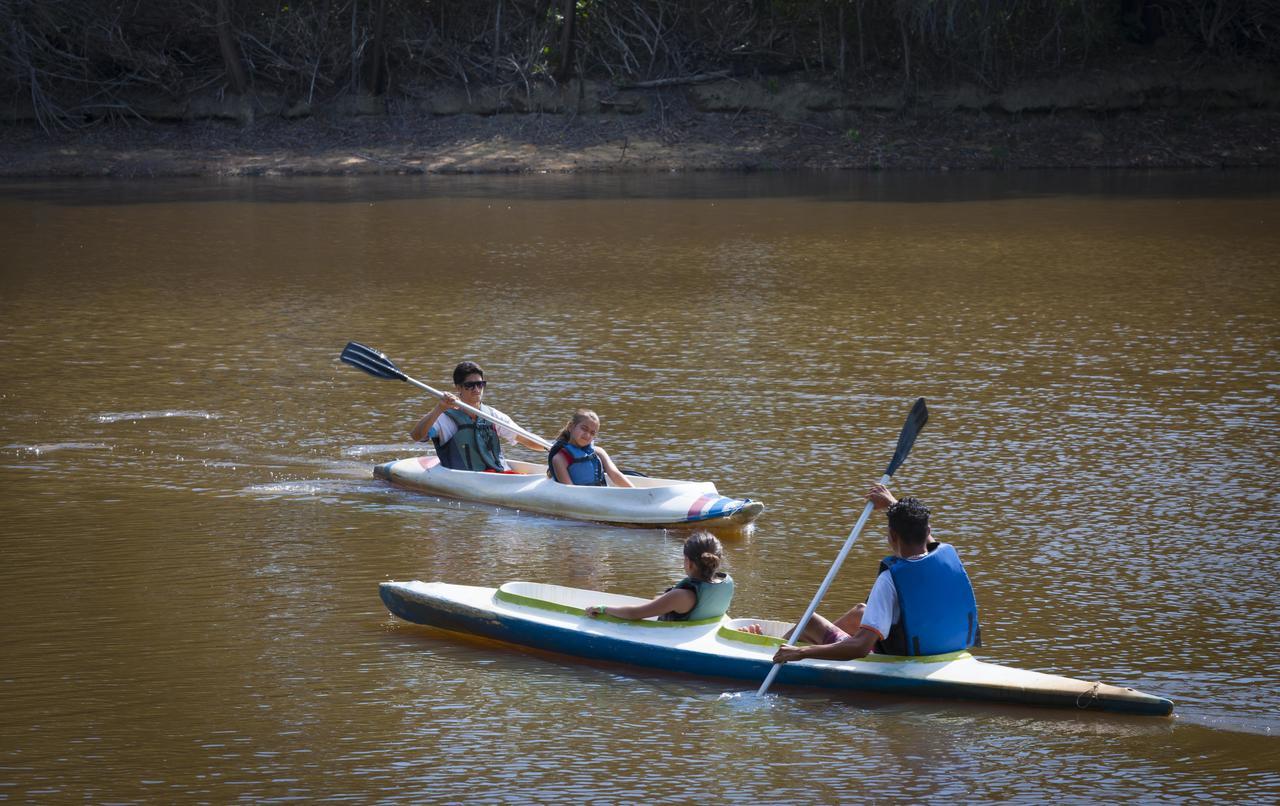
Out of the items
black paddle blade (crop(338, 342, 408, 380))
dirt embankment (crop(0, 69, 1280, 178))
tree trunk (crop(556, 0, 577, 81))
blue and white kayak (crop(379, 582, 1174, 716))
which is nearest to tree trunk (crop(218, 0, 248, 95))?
dirt embankment (crop(0, 69, 1280, 178))

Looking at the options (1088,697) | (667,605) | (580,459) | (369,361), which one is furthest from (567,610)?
(369,361)

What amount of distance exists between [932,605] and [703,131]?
27.2 metres

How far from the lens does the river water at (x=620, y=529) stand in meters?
6.39

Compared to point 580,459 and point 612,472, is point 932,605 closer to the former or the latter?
point 612,472

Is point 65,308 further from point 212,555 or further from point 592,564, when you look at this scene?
point 592,564

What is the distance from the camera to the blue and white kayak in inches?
261

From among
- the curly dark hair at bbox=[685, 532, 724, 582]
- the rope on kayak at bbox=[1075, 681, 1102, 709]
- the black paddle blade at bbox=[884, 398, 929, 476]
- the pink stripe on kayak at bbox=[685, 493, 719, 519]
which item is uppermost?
the black paddle blade at bbox=[884, 398, 929, 476]

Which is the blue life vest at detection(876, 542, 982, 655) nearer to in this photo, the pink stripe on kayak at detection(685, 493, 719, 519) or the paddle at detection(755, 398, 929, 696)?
the paddle at detection(755, 398, 929, 696)

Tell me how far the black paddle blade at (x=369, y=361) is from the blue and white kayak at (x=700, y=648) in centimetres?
361

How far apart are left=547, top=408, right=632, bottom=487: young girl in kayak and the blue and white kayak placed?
2.04 meters

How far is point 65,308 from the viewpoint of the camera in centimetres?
1709

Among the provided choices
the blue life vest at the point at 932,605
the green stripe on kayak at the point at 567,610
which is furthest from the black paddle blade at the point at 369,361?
the blue life vest at the point at 932,605

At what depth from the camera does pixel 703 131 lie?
33156 millimetres

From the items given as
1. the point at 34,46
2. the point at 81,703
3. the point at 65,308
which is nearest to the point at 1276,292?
the point at 65,308
